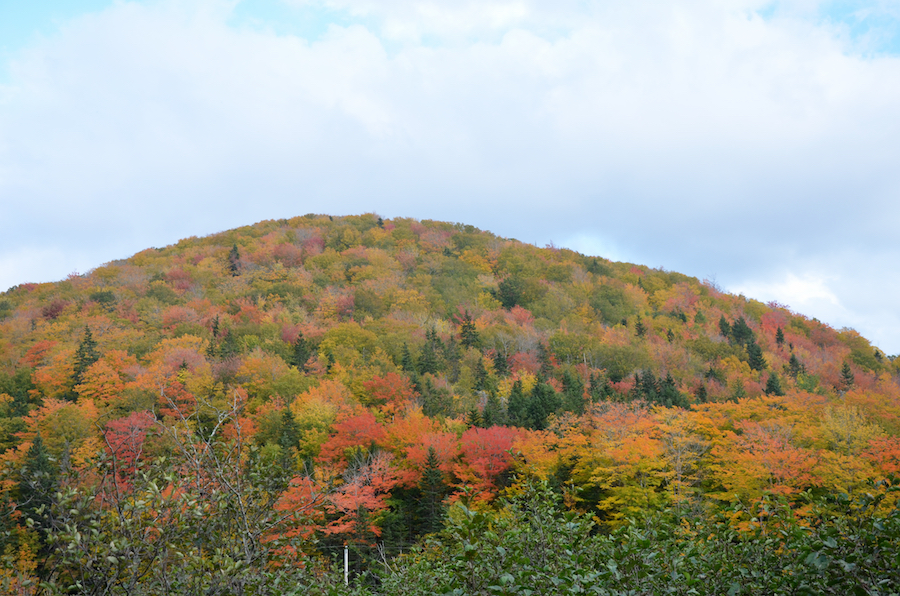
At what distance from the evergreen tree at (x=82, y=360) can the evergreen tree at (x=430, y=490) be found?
29.8 meters

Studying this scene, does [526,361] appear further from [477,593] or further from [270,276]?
[477,593]

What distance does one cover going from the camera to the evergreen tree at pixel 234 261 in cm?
8309

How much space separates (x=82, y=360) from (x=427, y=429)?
29.7 metres

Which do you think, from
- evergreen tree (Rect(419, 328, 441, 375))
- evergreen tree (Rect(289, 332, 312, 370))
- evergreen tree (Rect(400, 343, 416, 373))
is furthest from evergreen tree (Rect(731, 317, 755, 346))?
evergreen tree (Rect(289, 332, 312, 370))

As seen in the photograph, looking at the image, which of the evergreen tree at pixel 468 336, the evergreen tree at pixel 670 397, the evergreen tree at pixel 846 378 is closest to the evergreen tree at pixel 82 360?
the evergreen tree at pixel 468 336

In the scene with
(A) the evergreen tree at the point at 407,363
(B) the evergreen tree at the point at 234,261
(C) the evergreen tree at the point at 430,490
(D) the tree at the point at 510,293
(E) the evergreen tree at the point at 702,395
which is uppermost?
(B) the evergreen tree at the point at 234,261

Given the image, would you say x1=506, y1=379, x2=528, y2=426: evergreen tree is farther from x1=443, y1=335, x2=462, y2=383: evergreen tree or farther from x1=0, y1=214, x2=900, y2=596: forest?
x1=443, y1=335, x2=462, y2=383: evergreen tree

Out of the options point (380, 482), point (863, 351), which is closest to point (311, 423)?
point (380, 482)

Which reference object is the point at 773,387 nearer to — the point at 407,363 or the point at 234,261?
the point at 407,363

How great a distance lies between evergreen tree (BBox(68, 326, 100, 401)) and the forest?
32 centimetres

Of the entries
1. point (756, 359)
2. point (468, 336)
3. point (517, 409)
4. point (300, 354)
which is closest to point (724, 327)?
point (756, 359)

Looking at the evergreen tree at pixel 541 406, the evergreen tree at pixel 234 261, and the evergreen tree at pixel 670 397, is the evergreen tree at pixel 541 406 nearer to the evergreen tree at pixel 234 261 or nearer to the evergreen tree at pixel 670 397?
the evergreen tree at pixel 670 397

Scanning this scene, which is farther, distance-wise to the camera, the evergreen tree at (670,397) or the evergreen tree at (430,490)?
the evergreen tree at (670,397)

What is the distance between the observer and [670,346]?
61062 mm
